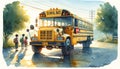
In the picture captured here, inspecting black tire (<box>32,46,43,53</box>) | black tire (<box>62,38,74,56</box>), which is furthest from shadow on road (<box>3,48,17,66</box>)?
black tire (<box>62,38,74,56</box>)

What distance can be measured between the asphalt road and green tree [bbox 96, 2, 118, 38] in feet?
0.66

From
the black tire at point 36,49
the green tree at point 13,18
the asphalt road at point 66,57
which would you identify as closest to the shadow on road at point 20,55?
the asphalt road at point 66,57

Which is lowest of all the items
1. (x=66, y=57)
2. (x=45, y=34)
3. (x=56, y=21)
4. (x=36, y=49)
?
(x=66, y=57)

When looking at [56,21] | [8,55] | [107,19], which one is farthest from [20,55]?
[107,19]

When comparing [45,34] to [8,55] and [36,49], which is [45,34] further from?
[8,55]

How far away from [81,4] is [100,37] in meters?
0.53

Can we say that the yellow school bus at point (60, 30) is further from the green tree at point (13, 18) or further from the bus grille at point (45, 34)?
the green tree at point (13, 18)

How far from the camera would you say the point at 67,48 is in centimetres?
736

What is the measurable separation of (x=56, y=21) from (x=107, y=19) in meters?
0.70

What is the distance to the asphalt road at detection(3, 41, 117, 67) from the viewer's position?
24.0ft

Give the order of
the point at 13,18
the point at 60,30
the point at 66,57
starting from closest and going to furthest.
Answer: the point at 60,30, the point at 66,57, the point at 13,18

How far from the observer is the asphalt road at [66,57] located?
732cm

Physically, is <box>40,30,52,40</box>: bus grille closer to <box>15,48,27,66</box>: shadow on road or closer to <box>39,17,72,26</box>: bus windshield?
<box>39,17,72,26</box>: bus windshield

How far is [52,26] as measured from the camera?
7.34 m
